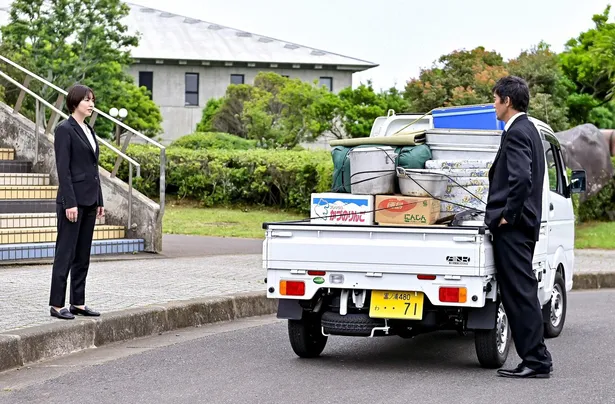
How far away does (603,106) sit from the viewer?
1608 inches

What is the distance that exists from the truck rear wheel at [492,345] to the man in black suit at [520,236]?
27cm

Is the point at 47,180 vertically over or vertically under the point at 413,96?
under

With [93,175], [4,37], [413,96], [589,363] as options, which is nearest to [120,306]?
[93,175]

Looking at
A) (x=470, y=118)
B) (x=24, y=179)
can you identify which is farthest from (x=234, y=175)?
(x=470, y=118)

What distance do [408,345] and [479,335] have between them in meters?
1.59

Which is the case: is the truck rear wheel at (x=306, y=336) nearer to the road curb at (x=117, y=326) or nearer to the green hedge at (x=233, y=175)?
the road curb at (x=117, y=326)

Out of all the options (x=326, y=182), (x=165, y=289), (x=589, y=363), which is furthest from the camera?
(x=326, y=182)

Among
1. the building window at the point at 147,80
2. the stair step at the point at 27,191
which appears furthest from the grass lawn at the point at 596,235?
the building window at the point at 147,80

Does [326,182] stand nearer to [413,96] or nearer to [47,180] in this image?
[413,96]

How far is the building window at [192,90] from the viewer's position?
190 feet

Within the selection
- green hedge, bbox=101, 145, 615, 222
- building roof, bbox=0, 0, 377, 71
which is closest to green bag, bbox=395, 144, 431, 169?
green hedge, bbox=101, 145, 615, 222

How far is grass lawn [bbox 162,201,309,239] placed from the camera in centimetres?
2164

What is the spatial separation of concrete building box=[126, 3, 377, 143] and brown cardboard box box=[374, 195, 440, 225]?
47783 millimetres

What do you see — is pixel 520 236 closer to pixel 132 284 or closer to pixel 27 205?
pixel 132 284
